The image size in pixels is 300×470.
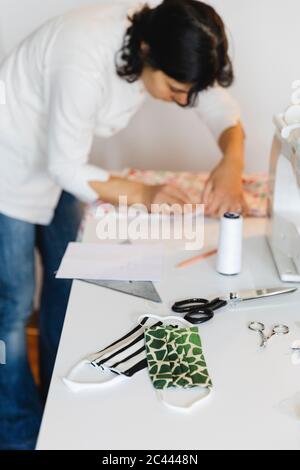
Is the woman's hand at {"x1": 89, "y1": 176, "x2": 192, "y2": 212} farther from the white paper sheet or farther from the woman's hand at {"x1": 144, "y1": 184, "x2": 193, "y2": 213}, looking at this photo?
the white paper sheet

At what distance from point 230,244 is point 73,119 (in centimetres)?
47

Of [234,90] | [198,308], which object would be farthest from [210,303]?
[234,90]

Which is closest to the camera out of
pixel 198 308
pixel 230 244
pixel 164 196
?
pixel 198 308

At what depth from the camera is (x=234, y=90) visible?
1913 millimetres

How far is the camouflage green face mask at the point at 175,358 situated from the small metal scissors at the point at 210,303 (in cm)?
4

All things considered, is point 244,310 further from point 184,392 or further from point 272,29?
point 272,29

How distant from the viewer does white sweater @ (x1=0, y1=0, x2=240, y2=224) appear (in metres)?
1.33

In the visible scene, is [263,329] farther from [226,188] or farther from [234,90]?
[234,90]

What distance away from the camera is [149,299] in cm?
114

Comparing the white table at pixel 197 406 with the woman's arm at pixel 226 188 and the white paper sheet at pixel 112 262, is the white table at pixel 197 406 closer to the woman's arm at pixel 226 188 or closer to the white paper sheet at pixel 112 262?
the white paper sheet at pixel 112 262

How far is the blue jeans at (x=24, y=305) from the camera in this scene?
1.64 metres

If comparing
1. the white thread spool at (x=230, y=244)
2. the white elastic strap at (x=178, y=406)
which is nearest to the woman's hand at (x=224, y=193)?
the white thread spool at (x=230, y=244)

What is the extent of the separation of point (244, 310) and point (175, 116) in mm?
1044

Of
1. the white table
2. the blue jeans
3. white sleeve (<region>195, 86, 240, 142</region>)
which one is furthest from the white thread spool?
the blue jeans
